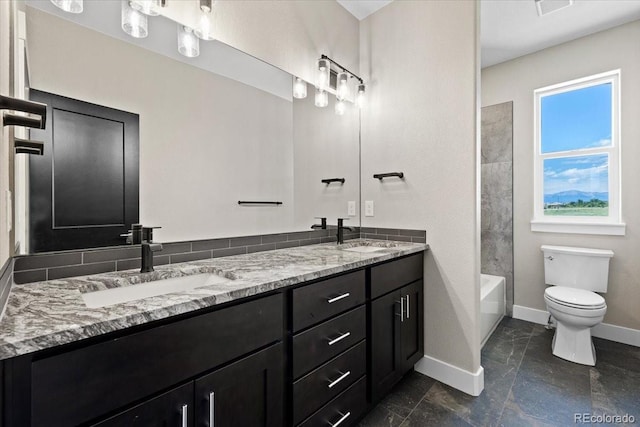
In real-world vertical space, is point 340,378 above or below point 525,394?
above

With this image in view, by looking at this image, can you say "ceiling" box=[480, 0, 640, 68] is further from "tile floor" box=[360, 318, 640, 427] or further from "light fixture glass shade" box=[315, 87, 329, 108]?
"tile floor" box=[360, 318, 640, 427]

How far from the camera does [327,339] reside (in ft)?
4.19

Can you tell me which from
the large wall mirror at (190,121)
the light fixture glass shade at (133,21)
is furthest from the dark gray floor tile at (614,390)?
the light fixture glass shade at (133,21)

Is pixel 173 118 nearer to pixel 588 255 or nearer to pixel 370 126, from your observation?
pixel 370 126

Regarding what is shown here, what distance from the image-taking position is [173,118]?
1.32m

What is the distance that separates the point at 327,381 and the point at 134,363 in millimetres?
822

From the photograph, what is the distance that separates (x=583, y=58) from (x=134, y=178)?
362 cm

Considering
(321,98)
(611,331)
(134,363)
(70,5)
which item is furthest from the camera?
(611,331)

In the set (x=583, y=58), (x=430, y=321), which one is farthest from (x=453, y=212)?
(x=583, y=58)

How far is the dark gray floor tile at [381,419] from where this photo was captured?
1537 mm

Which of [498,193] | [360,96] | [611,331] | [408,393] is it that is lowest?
[408,393]

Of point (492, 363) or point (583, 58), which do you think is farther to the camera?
point (583, 58)

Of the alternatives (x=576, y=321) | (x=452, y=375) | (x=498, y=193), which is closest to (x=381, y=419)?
(x=452, y=375)

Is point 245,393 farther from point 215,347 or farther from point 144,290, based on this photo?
point 144,290
